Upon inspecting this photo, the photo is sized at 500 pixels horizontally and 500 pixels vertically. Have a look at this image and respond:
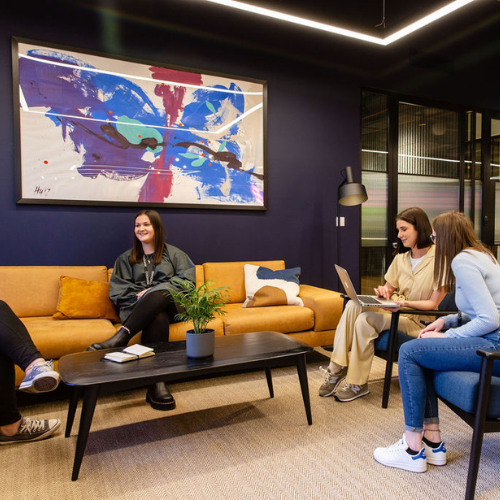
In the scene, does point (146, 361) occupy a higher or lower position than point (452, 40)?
lower

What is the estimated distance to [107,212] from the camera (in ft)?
11.8

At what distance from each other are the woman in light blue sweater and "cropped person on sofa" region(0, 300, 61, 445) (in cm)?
164

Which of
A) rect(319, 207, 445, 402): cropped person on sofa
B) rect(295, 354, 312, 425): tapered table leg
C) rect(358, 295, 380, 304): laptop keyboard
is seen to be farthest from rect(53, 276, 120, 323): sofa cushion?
rect(358, 295, 380, 304): laptop keyboard

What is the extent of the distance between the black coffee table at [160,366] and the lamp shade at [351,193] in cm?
187

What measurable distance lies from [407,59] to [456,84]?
3.28ft

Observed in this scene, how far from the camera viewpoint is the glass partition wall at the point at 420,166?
5004 mm

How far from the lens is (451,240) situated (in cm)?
190

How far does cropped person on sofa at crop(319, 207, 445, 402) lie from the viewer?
257cm

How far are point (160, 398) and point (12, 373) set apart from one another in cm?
83

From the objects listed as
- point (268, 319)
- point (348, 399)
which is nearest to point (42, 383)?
point (268, 319)

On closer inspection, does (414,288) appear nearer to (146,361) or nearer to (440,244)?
(440,244)

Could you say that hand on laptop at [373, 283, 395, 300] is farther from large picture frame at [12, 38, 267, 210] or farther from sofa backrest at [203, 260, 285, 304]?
large picture frame at [12, 38, 267, 210]

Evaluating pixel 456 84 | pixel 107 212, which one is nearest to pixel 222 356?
pixel 107 212

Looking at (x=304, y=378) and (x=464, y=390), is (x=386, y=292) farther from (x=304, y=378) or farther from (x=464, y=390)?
(x=464, y=390)
